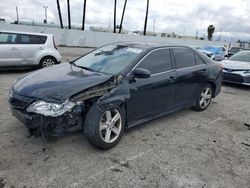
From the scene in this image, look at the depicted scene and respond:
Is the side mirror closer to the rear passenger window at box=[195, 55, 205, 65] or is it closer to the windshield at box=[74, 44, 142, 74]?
the windshield at box=[74, 44, 142, 74]

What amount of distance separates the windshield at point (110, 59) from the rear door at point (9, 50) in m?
4.86

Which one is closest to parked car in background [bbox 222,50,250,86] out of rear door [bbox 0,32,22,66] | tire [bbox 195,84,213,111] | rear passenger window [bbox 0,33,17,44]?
tire [bbox 195,84,213,111]

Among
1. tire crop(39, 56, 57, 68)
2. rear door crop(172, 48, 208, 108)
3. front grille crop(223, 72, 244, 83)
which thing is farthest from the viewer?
tire crop(39, 56, 57, 68)

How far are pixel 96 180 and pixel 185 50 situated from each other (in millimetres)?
3257

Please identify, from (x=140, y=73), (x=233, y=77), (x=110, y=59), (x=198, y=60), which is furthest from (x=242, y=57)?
(x=140, y=73)

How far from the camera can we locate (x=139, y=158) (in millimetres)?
3244

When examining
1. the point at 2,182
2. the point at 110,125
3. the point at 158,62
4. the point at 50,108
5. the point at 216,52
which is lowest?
the point at 2,182

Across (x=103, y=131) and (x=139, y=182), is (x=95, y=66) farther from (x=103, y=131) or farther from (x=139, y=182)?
(x=139, y=182)

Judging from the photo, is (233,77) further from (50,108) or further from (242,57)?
(50,108)

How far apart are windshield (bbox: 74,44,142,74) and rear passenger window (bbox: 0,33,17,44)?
5.02 meters

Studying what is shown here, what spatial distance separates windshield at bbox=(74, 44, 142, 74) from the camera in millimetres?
3810

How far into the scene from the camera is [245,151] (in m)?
3.66

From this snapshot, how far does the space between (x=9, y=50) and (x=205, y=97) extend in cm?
671

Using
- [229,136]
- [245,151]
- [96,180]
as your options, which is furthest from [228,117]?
[96,180]
